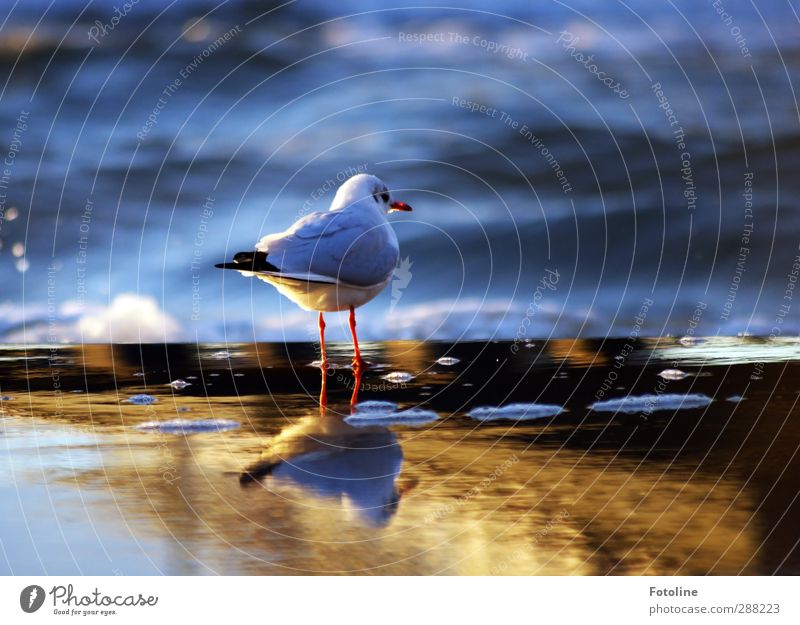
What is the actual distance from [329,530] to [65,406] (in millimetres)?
3380

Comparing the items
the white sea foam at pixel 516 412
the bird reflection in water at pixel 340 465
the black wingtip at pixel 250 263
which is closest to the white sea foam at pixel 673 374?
the white sea foam at pixel 516 412

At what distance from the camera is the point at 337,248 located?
7227mm

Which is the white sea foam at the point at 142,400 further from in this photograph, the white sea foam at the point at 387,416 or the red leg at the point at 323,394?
the white sea foam at the point at 387,416

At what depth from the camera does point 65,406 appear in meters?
6.43

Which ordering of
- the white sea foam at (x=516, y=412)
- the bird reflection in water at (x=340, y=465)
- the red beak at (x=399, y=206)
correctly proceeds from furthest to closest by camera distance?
1. the red beak at (x=399, y=206)
2. the white sea foam at (x=516, y=412)
3. the bird reflection in water at (x=340, y=465)

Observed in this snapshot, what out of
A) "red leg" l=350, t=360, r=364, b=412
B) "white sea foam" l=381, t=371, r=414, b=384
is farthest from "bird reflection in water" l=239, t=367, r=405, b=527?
"white sea foam" l=381, t=371, r=414, b=384

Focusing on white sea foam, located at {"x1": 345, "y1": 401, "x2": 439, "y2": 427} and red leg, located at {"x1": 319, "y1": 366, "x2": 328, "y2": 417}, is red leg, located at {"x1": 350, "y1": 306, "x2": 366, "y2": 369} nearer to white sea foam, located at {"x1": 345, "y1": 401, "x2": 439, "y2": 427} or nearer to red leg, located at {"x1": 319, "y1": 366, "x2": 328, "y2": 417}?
red leg, located at {"x1": 319, "y1": 366, "x2": 328, "y2": 417}

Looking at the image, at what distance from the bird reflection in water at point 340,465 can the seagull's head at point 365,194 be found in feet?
9.93

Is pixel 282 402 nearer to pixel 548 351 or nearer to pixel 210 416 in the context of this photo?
pixel 210 416

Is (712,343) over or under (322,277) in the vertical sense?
under

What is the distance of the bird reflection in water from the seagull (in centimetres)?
157

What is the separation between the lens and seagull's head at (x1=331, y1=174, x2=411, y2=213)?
8242 mm

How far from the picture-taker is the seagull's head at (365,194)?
324 inches

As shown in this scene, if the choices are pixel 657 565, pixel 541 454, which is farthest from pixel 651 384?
pixel 657 565
